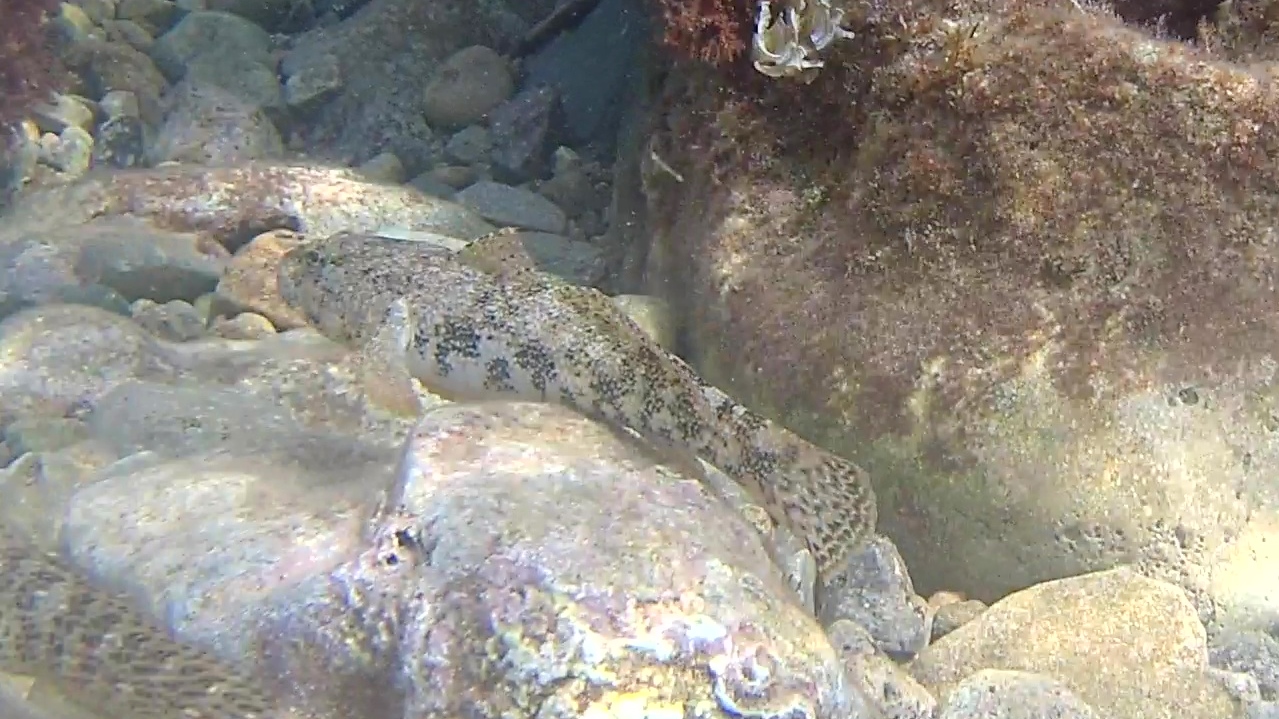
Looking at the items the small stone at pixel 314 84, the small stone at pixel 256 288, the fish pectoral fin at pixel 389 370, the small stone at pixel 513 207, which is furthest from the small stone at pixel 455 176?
the fish pectoral fin at pixel 389 370

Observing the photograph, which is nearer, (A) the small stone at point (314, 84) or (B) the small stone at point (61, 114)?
(B) the small stone at point (61, 114)

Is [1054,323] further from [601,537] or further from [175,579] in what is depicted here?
[175,579]

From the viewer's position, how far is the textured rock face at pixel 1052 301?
3504 mm

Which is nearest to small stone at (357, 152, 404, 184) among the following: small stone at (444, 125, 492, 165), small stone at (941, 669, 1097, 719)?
small stone at (444, 125, 492, 165)

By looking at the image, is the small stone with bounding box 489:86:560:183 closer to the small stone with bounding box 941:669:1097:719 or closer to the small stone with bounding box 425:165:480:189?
the small stone with bounding box 425:165:480:189

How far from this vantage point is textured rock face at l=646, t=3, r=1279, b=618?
350cm

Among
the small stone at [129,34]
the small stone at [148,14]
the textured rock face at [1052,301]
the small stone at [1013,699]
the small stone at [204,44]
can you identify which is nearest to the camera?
the small stone at [1013,699]

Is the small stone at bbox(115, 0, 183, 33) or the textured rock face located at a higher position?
the textured rock face

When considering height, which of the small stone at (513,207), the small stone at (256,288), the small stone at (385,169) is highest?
the small stone at (513,207)

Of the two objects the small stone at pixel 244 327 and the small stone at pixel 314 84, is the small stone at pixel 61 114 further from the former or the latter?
the small stone at pixel 244 327

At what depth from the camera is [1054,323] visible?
12.0 feet

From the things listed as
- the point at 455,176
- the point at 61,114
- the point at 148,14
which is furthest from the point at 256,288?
the point at 148,14

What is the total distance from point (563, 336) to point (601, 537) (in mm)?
1846

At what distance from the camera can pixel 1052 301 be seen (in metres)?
3.66
